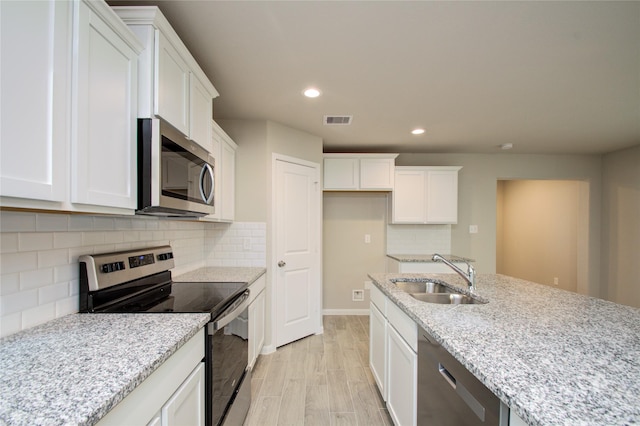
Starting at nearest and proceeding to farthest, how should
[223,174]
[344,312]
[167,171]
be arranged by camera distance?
[167,171] < [223,174] < [344,312]

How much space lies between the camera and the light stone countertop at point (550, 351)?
0.64 m

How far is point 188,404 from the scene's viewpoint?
109 centimetres

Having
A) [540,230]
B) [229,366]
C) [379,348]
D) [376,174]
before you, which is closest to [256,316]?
[229,366]

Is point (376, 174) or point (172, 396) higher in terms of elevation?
point (376, 174)

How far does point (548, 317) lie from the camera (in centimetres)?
123

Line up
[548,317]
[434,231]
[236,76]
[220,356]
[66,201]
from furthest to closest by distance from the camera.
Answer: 1. [434,231]
2. [236,76]
3. [220,356]
4. [548,317]
5. [66,201]

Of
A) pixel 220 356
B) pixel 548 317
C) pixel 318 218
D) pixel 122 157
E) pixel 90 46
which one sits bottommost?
pixel 220 356

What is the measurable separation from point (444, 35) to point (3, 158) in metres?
1.98

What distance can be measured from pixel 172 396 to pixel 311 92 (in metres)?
2.16

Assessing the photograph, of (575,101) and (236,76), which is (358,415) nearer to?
(236,76)

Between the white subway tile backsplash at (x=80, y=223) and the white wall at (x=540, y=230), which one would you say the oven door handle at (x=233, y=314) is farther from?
the white wall at (x=540, y=230)

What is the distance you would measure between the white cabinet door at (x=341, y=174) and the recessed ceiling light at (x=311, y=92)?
145 centimetres

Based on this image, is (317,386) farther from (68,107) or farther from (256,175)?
(68,107)

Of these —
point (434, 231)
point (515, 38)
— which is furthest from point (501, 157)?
point (515, 38)
